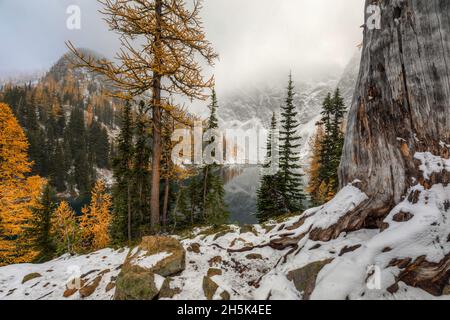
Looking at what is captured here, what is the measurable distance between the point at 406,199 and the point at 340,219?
1085 mm

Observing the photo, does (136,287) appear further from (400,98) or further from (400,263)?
(400,98)

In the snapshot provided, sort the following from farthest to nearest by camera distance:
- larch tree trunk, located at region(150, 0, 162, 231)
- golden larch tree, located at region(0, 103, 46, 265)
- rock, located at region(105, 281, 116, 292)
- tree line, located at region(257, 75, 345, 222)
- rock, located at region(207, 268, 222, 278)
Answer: tree line, located at region(257, 75, 345, 222)
golden larch tree, located at region(0, 103, 46, 265)
larch tree trunk, located at region(150, 0, 162, 231)
rock, located at region(105, 281, 116, 292)
rock, located at region(207, 268, 222, 278)

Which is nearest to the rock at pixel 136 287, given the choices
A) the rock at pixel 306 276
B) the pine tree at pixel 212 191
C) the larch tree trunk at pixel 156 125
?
the rock at pixel 306 276

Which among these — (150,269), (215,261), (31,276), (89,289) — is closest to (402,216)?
(215,261)

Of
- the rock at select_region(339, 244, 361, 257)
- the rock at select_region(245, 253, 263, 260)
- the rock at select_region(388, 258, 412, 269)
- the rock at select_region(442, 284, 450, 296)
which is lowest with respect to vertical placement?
the rock at select_region(245, 253, 263, 260)

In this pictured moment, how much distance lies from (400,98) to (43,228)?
25.8 metres

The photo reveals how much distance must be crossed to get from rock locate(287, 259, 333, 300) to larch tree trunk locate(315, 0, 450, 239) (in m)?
0.74

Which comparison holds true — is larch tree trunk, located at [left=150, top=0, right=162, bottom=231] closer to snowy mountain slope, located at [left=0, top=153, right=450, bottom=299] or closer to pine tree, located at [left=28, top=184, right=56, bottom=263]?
snowy mountain slope, located at [left=0, top=153, right=450, bottom=299]

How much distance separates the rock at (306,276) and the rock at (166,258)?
2384mm

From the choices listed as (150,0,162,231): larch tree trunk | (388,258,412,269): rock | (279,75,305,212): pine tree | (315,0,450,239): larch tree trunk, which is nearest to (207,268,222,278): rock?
(315,0,450,239): larch tree trunk

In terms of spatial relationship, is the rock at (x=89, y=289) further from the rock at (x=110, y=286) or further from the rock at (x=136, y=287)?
the rock at (x=136, y=287)

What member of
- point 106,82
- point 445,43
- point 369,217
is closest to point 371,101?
point 445,43

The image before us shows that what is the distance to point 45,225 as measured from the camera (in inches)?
713

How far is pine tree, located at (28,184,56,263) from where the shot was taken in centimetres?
1728
